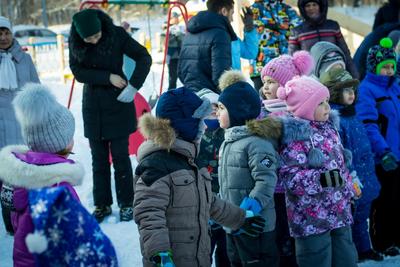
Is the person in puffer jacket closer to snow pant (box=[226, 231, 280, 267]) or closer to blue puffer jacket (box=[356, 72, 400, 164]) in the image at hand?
blue puffer jacket (box=[356, 72, 400, 164])

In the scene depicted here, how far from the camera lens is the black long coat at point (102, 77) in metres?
5.41

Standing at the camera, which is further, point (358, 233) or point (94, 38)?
point (94, 38)

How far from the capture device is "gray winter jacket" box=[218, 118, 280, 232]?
3.66 metres

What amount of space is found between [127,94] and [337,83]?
1.88 metres

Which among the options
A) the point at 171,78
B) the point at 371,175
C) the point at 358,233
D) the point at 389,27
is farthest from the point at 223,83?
the point at 171,78

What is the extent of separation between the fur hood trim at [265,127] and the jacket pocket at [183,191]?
732mm

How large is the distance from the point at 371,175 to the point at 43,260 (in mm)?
3007

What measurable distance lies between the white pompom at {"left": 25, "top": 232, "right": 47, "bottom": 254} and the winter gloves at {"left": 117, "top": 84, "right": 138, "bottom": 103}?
3437 mm

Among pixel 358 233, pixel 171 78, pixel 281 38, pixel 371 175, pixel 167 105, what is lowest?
pixel 171 78

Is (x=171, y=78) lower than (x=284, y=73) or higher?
lower

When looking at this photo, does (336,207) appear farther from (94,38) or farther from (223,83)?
(94,38)

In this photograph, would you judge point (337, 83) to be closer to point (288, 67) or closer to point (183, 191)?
point (288, 67)

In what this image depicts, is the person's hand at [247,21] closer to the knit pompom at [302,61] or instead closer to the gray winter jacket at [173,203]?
the knit pompom at [302,61]

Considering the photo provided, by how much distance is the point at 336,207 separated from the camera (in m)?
3.89
